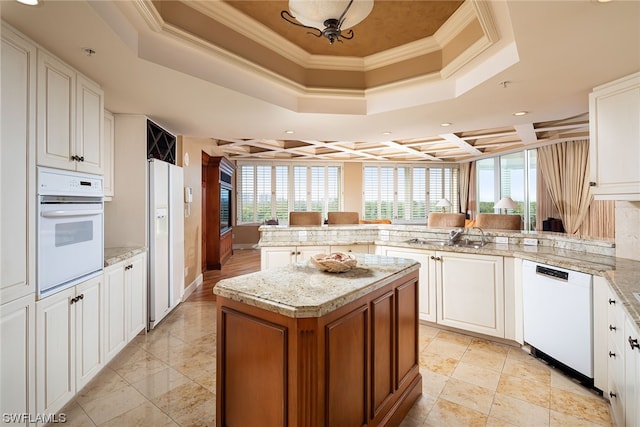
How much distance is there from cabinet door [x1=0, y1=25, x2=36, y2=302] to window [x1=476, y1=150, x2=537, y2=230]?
8482 mm

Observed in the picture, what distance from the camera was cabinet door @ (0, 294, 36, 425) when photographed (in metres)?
1.50

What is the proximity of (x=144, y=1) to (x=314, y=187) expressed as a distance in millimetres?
7155

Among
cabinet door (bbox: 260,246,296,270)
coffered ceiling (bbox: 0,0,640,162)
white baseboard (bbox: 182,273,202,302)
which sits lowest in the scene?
white baseboard (bbox: 182,273,202,302)

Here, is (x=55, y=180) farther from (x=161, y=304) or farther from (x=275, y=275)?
(x=161, y=304)

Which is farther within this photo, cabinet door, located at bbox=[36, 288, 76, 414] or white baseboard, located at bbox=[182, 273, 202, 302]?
white baseboard, located at bbox=[182, 273, 202, 302]

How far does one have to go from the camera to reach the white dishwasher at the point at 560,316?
2.21 meters

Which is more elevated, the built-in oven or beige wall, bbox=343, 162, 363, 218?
beige wall, bbox=343, 162, 363, 218

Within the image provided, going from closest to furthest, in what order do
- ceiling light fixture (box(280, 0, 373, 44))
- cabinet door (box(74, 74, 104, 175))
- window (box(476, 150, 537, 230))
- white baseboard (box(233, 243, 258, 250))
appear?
ceiling light fixture (box(280, 0, 373, 44)) < cabinet door (box(74, 74, 104, 175)) < window (box(476, 150, 537, 230)) < white baseboard (box(233, 243, 258, 250))

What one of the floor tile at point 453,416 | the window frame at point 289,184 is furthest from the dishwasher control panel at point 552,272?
the window frame at point 289,184

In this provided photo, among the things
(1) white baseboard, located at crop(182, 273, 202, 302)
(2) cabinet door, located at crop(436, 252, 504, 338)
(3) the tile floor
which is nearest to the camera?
(3) the tile floor

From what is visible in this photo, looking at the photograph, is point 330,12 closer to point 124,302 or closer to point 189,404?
point 189,404

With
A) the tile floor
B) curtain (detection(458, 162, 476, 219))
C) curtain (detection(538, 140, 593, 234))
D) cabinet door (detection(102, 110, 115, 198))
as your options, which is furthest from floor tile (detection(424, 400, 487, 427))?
curtain (detection(458, 162, 476, 219))

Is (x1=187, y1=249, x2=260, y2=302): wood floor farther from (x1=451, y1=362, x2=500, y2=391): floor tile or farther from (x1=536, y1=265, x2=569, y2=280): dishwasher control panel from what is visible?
(x1=536, y1=265, x2=569, y2=280): dishwasher control panel

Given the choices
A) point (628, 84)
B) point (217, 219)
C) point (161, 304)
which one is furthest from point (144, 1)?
point (217, 219)
